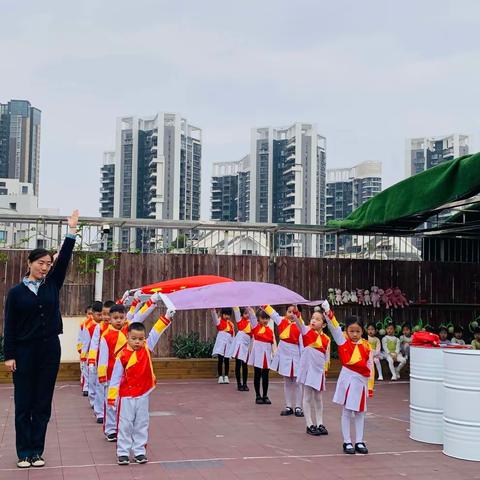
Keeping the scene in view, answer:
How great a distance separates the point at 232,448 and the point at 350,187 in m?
51.5

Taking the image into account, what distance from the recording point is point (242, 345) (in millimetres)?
Answer: 12328

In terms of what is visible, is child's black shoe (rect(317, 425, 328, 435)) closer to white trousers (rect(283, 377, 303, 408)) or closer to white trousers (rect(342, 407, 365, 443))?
white trousers (rect(342, 407, 365, 443))

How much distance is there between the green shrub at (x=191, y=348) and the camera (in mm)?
14250

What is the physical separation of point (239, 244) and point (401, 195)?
4725 millimetres

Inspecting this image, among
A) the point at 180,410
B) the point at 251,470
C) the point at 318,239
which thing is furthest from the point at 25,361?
the point at 318,239

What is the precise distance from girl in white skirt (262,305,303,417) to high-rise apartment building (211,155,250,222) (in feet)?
152

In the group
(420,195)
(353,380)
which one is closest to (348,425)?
(353,380)

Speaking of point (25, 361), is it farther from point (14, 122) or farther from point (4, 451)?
point (14, 122)

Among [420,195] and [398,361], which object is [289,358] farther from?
[398,361]

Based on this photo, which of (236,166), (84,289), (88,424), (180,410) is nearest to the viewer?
(88,424)

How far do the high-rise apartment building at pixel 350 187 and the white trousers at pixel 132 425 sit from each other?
46275 mm

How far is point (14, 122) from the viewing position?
75.2 meters

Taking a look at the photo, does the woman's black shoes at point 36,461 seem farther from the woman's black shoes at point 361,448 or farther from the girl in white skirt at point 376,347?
the girl in white skirt at point 376,347

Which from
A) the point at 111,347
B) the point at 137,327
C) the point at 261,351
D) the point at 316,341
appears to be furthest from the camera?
the point at 261,351
